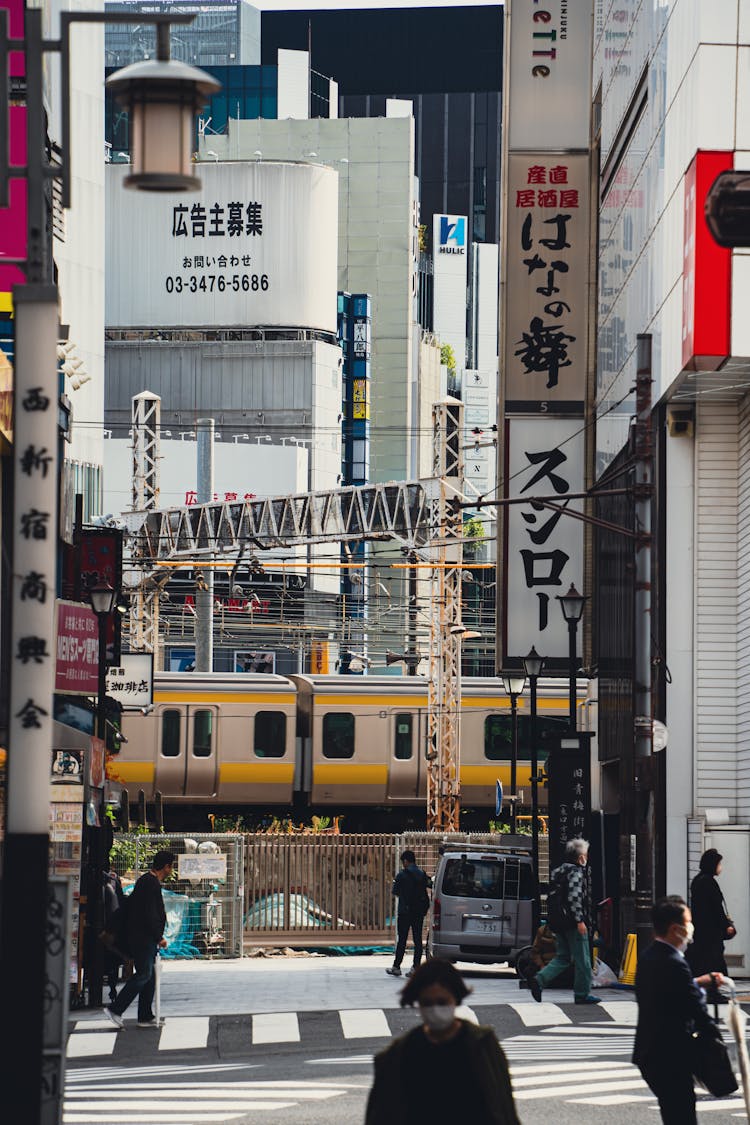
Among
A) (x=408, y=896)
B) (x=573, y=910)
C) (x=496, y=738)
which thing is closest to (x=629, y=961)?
(x=573, y=910)

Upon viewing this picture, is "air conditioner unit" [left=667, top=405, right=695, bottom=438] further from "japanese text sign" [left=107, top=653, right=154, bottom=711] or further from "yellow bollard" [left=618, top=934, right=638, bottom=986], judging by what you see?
Answer: "japanese text sign" [left=107, top=653, right=154, bottom=711]

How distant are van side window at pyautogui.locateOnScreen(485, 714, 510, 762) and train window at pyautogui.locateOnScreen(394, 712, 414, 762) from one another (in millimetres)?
1822

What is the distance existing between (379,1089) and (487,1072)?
16.2 inches

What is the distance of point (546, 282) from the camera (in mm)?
33062

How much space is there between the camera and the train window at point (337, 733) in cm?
4888

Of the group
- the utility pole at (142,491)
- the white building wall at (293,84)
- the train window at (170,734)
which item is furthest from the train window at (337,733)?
the white building wall at (293,84)

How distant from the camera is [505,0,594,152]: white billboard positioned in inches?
1312

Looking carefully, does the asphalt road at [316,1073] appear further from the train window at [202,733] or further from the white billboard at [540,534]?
the train window at [202,733]

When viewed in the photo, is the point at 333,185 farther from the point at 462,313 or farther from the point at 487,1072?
the point at 487,1072

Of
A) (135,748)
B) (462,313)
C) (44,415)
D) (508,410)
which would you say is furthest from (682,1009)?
(462,313)

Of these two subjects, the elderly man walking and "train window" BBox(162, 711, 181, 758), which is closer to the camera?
the elderly man walking

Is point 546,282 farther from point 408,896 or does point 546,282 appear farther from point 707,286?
point 408,896

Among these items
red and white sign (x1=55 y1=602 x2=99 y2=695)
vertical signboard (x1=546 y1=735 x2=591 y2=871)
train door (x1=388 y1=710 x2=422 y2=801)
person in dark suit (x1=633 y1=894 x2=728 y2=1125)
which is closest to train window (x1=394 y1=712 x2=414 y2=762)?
train door (x1=388 y1=710 x2=422 y2=801)

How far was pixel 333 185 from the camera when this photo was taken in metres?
109
